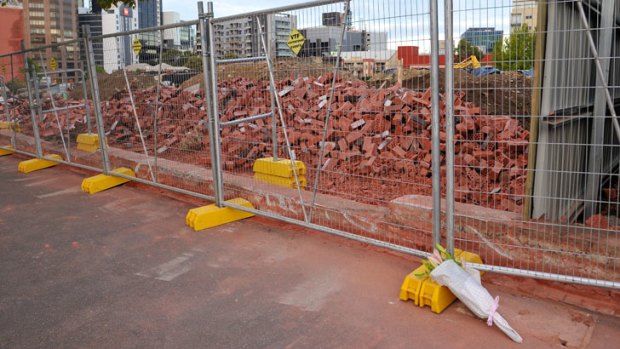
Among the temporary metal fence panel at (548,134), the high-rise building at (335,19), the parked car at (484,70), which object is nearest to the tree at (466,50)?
the temporary metal fence panel at (548,134)

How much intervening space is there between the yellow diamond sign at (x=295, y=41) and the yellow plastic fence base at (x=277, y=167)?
1814mm

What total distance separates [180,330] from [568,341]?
276 cm

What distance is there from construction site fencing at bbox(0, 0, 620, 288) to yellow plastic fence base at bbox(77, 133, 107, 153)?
21 centimetres

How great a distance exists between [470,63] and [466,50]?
0.11 meters

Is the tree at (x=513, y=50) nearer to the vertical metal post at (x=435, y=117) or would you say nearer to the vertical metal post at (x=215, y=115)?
the vertical metal post at (x=435, y=117)

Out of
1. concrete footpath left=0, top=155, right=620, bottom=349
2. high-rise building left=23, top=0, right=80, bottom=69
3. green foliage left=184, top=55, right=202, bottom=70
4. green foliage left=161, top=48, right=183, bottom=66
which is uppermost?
high-rise building left=23, top=0, right=80, bottom=69

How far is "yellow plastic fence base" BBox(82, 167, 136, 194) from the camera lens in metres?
8.47

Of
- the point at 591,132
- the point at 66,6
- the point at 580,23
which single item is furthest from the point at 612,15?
the point at 66,6

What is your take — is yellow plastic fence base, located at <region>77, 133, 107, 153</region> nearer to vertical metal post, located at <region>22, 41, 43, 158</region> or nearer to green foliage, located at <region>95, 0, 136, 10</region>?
vertical metal post, located at <region>22, 41, 43, 158</region>

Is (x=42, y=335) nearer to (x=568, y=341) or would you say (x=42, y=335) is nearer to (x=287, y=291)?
(x=287, y=291)

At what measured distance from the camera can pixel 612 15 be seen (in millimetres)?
5270

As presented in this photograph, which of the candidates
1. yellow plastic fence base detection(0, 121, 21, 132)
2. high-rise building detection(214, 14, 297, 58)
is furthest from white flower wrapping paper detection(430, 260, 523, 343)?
yellow plastic fence base detection(0, 121, 21, 132)

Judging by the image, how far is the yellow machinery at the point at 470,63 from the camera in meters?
4.10

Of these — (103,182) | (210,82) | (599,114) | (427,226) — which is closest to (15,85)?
(103,182)
